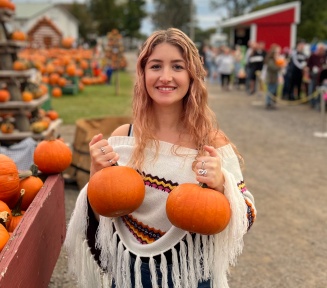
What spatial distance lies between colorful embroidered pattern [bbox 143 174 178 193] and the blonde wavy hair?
0.07 m

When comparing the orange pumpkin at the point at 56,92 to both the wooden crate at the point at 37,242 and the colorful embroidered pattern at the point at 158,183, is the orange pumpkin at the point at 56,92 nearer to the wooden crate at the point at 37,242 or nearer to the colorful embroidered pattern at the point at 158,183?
the wooden crate at the point at 37,242

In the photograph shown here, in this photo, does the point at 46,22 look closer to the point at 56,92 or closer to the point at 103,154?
the point at 56,92

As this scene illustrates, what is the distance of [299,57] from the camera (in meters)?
14.7

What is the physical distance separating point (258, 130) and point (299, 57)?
5.85m

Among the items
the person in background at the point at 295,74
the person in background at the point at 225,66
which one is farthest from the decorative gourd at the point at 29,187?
the person in background at the point at 225,66

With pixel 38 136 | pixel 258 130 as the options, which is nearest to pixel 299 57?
pixel 258 130

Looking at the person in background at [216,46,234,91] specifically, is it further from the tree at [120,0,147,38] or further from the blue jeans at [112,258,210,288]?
the tree at [120,0,147,38]

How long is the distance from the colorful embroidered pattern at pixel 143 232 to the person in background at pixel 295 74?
13.7 m

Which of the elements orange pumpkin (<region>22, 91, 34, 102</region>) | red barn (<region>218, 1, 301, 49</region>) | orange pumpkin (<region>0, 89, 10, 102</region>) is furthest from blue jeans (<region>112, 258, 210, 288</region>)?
red barn (<region>218, 1, 301, 49</region>)

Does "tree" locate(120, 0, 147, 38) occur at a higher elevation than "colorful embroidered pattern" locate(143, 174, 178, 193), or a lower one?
higher

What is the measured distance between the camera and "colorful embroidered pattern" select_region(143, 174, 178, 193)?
6.24 feet

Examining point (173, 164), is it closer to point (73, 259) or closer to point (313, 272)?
point (73, 259)

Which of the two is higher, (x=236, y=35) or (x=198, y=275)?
(x=236, y=35)

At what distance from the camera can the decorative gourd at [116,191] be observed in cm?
182
